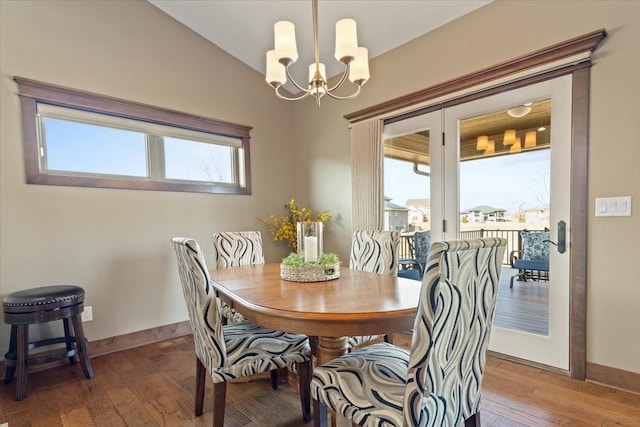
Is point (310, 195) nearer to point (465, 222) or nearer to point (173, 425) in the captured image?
point (465, 222)

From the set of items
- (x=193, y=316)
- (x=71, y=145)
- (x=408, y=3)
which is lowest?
(x=193, y=316)

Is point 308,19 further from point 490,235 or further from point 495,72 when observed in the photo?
point 490,235

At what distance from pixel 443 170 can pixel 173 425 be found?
2.73 m

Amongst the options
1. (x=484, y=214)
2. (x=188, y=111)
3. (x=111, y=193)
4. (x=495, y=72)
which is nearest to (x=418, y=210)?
(x=484, y=214)

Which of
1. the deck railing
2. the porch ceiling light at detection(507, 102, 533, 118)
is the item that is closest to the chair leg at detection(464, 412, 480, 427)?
the deck railing

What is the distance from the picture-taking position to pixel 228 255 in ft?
8.95

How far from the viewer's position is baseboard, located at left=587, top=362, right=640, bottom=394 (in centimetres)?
197

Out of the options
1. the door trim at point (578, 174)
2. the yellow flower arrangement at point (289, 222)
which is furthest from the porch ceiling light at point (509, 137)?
the yellow flower arrangement at point (289, 222)

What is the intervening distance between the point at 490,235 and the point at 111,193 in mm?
3317

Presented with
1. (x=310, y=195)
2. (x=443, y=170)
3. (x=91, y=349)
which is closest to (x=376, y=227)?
(x=443, y=170)

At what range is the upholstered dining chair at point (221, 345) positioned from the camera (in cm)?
148

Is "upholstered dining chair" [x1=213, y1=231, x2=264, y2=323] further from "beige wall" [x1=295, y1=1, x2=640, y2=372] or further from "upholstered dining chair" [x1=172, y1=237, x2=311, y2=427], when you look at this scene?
"beige wall" [x1=295, y1=1, x2=640, y2=372]

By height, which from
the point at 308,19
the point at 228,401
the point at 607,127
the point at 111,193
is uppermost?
the point at 308,19

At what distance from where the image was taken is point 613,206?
2016 mm
